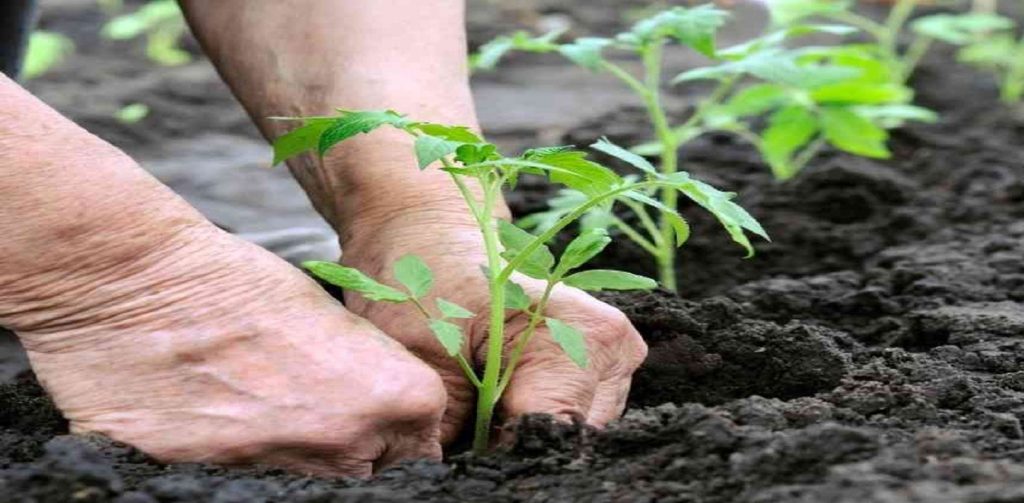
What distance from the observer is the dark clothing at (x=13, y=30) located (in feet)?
8.28

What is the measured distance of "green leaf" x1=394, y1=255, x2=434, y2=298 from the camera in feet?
5.01

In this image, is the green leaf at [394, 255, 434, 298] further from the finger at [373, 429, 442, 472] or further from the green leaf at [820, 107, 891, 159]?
the green leaf at [820, 107, 891, 159]

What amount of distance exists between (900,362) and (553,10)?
349cm

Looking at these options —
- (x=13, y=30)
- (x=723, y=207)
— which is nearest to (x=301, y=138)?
(x=723, y=207)

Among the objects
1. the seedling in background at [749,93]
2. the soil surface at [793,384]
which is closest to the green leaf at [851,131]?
the seedling in background at [749,93]

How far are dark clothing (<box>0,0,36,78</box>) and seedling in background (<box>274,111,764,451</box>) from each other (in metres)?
1.18

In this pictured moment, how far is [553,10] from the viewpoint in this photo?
5.04 meters

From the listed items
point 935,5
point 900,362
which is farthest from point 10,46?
point 935,5

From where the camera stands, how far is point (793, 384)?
5.61 ft

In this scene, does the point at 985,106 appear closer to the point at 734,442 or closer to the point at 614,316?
the point at 614,316

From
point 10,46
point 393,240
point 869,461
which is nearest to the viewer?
point 869,461

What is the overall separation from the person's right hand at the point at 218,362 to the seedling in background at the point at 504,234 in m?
Answer: 0.08

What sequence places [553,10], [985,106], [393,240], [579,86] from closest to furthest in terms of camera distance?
[393,240] → [985,106] → [579,86] → [553,10]

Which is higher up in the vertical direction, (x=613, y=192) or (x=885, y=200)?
→ (x=613, y=192)
